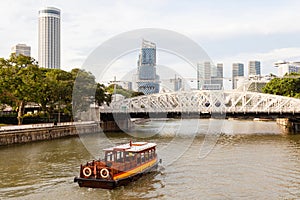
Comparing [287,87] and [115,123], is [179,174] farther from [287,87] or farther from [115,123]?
[287,87]

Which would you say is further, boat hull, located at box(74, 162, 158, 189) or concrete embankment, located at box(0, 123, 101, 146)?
concrete embankment, located at box(0, 123, 101, 146)

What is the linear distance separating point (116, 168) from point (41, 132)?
2887 centimetres

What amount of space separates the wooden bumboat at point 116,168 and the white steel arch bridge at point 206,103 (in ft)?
106

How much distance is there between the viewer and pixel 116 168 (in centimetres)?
2323

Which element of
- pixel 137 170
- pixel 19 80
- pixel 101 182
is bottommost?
pixel 101 182

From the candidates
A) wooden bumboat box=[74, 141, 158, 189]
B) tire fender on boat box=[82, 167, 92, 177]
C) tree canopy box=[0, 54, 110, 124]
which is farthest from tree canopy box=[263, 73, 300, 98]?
tire fender on boat box=[82, 167, 92, 177]

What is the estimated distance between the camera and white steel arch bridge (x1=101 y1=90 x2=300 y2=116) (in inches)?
2357

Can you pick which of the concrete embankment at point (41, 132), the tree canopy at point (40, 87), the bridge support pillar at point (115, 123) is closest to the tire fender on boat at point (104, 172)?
the concrete embankment at point (41, 132)

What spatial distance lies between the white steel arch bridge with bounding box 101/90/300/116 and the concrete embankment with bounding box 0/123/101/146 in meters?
9.40

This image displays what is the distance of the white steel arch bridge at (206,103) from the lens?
59.9 meters

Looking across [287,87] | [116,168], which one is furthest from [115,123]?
[116,168]

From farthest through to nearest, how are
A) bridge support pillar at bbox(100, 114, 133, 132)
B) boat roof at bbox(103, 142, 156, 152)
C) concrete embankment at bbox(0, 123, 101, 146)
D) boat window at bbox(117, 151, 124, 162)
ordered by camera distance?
1. bridge support pillar at bbox(100, 114, 133, 132)
2. concrete embankment at bbox(0, 123, 101, 146)
3. boat roof at bbox(103, 142, 156, 152)
4. boat window at bbox(117, 151, 124, 162)

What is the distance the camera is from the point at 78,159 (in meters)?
33.7

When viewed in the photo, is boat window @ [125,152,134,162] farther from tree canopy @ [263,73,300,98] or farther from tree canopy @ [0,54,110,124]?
tree canopy @ [263,73,300,98]
